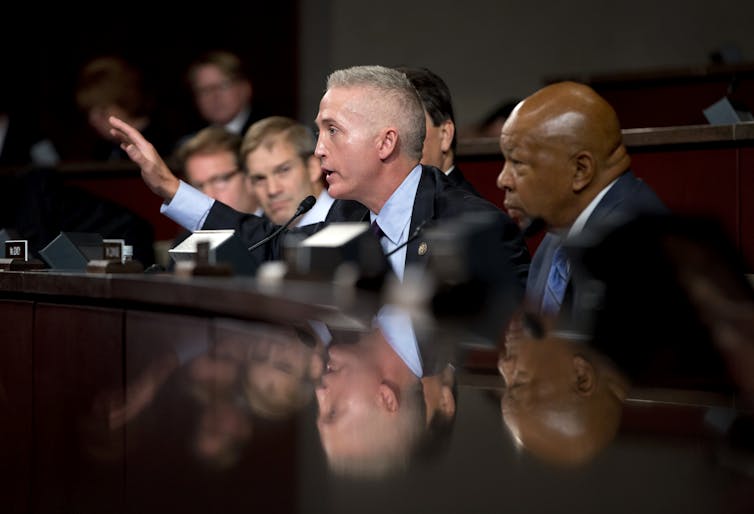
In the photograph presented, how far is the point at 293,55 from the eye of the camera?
6547 millimetres

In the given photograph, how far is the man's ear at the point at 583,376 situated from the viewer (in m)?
0.99

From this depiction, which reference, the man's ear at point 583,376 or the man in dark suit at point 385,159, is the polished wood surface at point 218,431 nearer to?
the man's ear at point 583,376

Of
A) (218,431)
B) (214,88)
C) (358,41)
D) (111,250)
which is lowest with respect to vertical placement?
(218,431)

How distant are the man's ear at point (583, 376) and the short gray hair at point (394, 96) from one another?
4.17 feet

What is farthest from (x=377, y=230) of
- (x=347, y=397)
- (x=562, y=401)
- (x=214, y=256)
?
(x=562, y=401)

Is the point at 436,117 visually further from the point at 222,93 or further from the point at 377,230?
the point at 222,93

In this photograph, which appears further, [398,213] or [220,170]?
[220,170]

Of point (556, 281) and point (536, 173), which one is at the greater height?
point (536, 173)

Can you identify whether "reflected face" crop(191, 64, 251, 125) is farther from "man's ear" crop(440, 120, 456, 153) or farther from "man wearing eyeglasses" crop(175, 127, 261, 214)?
"man's ear" crop(440, 120, 456, 153)

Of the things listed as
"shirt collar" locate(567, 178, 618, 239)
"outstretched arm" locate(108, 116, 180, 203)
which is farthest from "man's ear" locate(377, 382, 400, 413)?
"outstretched arm" locate(108, 116, 180, 203)

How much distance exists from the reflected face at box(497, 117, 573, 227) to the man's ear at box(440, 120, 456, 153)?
0.35m

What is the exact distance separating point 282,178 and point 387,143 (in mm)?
1063

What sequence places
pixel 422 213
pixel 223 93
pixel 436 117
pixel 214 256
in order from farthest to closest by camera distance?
pixel 223 93, pixel 436 117, pixel 422 213, pixel 214 256

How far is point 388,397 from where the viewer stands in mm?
1064
